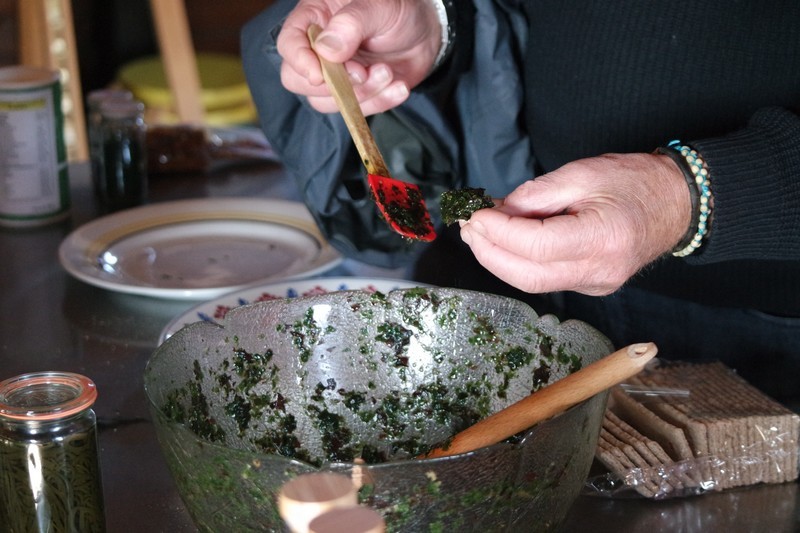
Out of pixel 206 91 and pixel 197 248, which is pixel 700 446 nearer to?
pixel 197 248

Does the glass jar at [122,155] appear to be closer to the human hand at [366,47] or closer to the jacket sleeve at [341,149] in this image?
the jacket sleeve at [341,149]

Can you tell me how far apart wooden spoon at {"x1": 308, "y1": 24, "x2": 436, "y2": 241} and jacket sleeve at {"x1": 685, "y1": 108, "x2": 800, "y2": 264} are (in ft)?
0.91

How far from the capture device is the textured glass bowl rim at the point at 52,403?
712 mm

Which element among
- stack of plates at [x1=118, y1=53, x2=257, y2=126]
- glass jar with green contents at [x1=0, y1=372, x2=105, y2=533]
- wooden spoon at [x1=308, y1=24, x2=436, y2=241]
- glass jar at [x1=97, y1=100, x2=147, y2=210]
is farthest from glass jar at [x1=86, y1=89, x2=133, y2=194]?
stack of plates at [x1=118, y1=53, x2=257, y2=126]

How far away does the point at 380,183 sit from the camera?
3.29 ft

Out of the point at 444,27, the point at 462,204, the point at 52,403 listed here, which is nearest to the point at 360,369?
the point at 462,204

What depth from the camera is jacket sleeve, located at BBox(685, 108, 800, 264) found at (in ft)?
3.01

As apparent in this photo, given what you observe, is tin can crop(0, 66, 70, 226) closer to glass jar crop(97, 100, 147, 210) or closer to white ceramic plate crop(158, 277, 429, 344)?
glass jar crop(97, 100, 147, 210)

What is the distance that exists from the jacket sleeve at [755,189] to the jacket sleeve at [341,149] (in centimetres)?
50

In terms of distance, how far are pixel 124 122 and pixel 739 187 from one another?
105 cm

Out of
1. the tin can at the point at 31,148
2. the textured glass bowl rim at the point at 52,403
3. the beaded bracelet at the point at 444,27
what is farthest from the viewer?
the tin can at the point at 31,148

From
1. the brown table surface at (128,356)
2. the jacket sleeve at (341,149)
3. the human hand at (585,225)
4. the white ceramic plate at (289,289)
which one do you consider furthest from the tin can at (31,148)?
the human hand at (585,225)

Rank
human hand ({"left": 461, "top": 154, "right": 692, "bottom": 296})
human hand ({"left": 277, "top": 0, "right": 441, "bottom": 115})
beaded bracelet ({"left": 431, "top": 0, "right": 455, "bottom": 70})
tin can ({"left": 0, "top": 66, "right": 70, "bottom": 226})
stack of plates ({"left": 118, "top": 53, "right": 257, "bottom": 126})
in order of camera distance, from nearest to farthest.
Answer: human hand ({"left": 461, "top": 154, "right": 692, "bottom": 296}), human hand ({"left": 277, "top": 0, "right": 441, "bottom": 115}), beaded bracelet ({"left": 431, "top": 0, "right": 455, "bottom": 70}), tin can ({"left": 0, "top": 66, "right": 70, "bottom": 226}), stack of plates ({"left": 118, "top": 53, "right": 257, "bottom": 126})

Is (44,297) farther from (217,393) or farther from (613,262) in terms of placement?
(613,262)
